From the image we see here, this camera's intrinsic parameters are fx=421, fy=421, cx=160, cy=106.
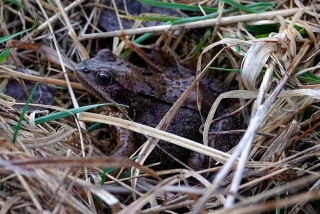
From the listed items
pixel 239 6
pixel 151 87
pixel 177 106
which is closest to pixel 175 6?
pixel 239 6

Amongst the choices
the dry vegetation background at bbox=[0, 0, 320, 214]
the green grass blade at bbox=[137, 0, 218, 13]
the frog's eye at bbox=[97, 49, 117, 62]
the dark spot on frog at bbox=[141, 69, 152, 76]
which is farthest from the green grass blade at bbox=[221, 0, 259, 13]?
the frog's eye at bbox=[97, 49, 117, 62]

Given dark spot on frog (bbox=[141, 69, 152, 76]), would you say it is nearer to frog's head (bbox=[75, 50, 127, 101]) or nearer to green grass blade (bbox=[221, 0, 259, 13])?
frog's head (bbox=[75, 50, 127, 101])

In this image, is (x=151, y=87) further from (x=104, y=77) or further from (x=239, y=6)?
(x=239, y=6)

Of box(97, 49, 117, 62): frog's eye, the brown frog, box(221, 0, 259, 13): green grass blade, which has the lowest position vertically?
the brown frog

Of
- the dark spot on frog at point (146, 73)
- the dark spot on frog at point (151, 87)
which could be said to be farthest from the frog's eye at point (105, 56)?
the dark spot on frog at point (151, 87)

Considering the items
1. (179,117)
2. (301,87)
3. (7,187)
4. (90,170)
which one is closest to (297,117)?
(301,87)

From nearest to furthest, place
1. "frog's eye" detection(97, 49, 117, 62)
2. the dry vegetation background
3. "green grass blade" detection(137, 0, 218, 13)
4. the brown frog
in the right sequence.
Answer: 1. the dry vegetation background
2. the brown frog
3. "green grass blade" detection(137, 0, 218, 13)
4. "frog's eye" detection(97, 49, 117, 62)
